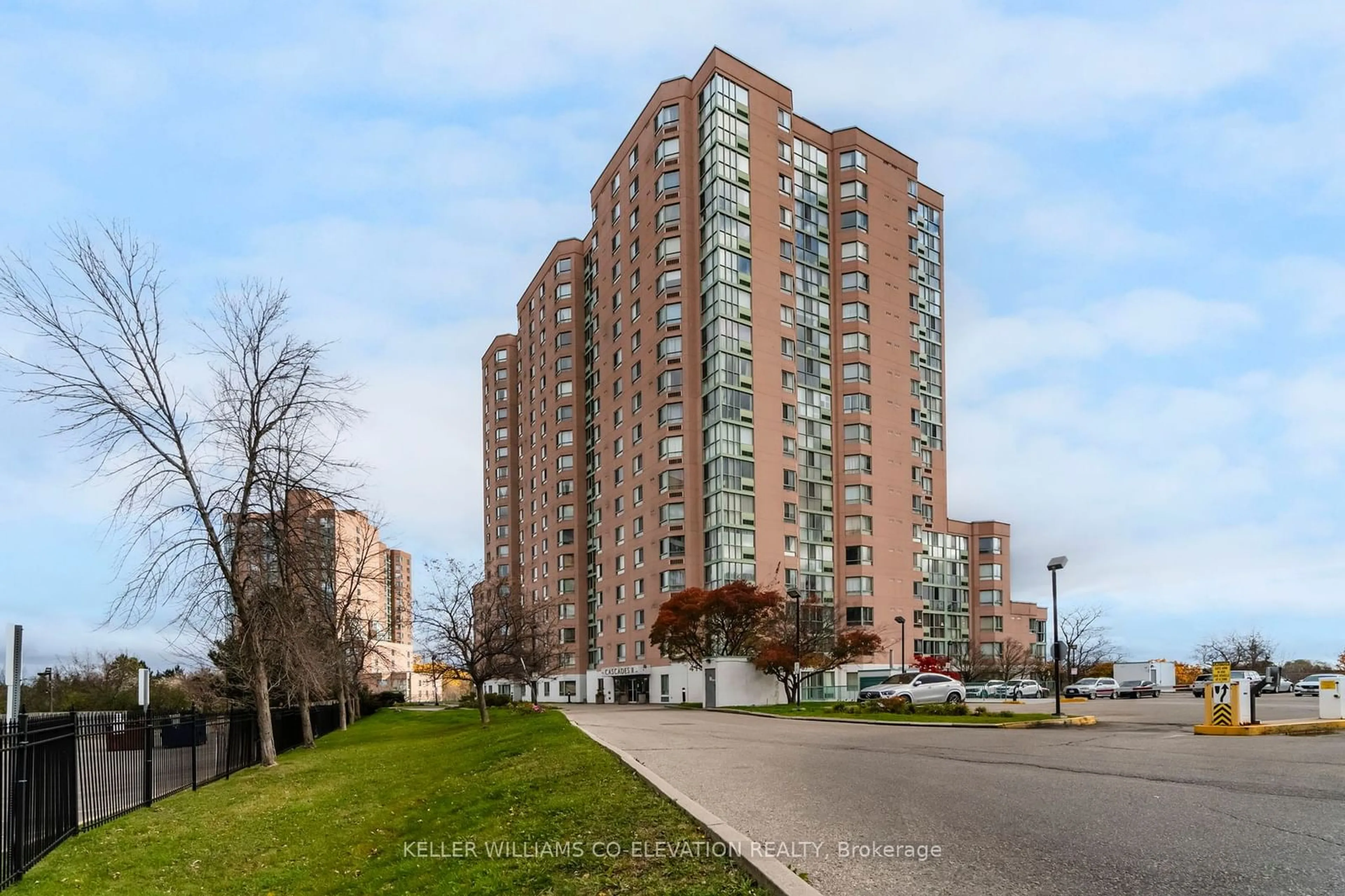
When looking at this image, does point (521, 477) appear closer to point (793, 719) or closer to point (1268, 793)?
point (793, 719)

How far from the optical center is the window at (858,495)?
78562 mm

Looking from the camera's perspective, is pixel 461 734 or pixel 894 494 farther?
pixel 894 494

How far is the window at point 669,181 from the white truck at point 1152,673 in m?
48.6

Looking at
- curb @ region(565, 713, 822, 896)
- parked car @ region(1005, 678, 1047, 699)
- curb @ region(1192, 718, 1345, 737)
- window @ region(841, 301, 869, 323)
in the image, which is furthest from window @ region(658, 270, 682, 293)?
curb @ region(565, 713, 822, 896)

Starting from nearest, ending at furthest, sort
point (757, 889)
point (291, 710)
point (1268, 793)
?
1. point (757, 889)
2. point (1268, 793)
3. point (291, 710)

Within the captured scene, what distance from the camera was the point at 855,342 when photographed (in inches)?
3182

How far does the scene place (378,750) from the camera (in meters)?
31.1

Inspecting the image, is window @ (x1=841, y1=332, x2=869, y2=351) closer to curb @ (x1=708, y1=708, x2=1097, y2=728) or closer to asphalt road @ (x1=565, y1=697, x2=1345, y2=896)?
curb @ (x1=708, y1=708, x2=1097, y2=728)

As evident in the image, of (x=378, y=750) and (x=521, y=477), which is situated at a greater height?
(x=521, y=477)

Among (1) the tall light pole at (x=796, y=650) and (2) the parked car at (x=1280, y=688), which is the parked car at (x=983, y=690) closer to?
(1) the tall light pole at (x=796, y=650)

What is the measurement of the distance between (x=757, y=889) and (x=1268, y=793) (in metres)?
7.38

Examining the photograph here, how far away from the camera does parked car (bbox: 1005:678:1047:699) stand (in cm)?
5875

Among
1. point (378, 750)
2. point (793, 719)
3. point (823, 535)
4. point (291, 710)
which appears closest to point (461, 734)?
point (378, 750)

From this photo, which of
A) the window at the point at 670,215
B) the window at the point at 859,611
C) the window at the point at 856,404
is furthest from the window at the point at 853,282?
the window at the point at 859,611
